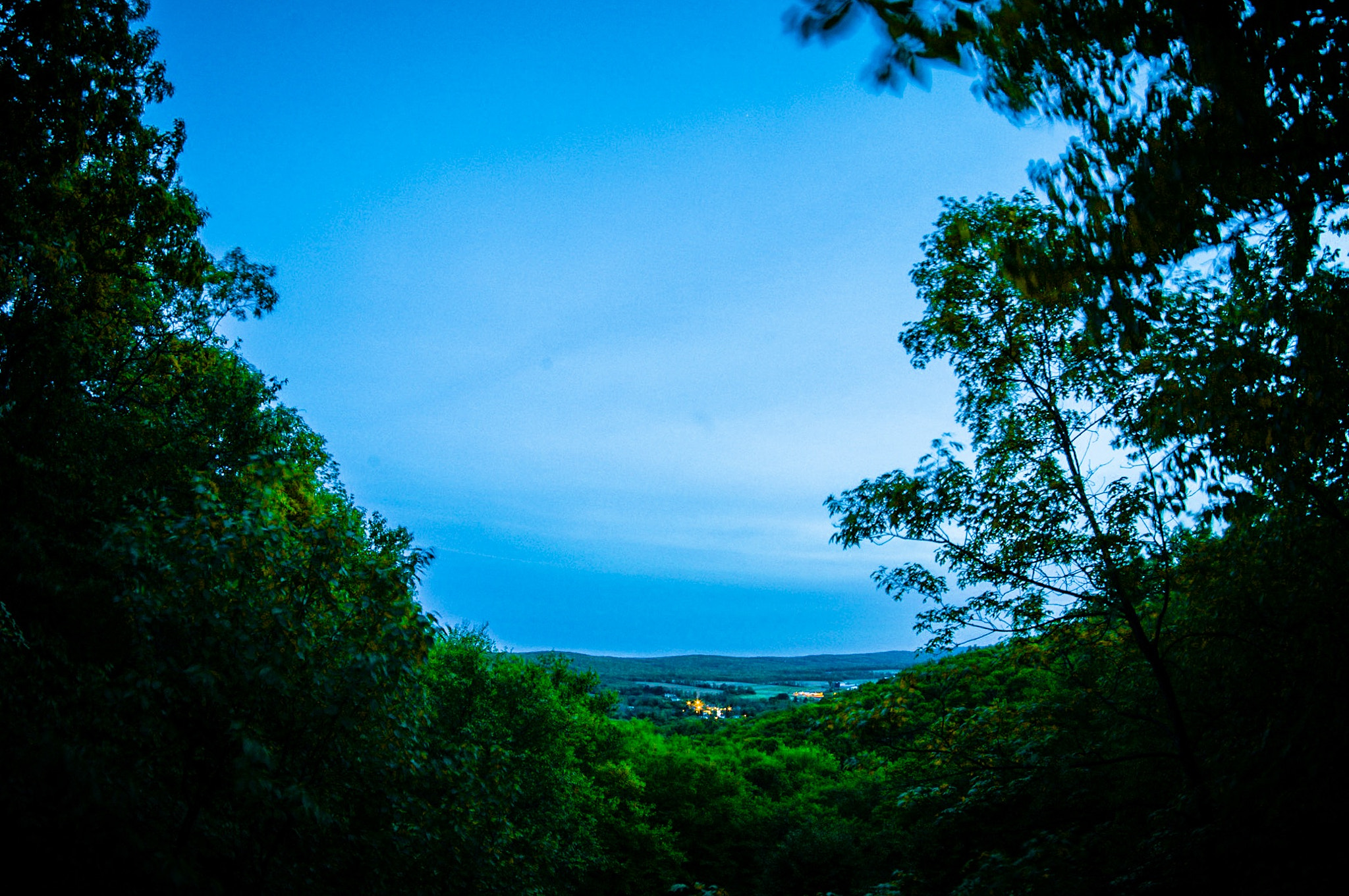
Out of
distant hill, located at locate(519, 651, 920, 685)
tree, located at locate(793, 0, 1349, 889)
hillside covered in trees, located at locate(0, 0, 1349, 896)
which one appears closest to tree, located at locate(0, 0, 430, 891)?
hillside covered in trees, located at locate(0, 0, 1349, 896)

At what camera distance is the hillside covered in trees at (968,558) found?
3.51 metres

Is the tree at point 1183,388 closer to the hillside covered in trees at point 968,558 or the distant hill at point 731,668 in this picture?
the hillside covered in trees at point 968,558

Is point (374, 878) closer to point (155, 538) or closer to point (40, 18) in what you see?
point (155, 538)

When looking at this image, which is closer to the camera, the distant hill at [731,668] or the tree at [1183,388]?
the tree at [1183,388]

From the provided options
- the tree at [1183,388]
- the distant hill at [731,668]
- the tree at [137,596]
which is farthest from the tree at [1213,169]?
the distant hill at [731,668]

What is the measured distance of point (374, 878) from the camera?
240 inches

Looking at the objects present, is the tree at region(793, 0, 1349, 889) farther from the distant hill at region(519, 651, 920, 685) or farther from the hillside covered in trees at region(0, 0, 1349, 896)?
the distant hill at region(519, 651, 920, 685)

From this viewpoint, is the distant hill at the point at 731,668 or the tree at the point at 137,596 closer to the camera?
the tree at the point at 137,596

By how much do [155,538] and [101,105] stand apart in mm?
5798

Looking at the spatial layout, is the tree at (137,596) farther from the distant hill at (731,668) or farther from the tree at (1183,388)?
the distant hill at (731,668)

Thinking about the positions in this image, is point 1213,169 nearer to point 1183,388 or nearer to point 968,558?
point 1183,388

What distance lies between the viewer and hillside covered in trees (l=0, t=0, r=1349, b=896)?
3.51m

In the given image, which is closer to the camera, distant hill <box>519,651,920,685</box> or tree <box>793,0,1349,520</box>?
tree <box>793,0,1349,520</box>

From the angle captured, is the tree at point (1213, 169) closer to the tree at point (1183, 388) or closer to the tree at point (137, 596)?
the tree at point (1183, 388)
